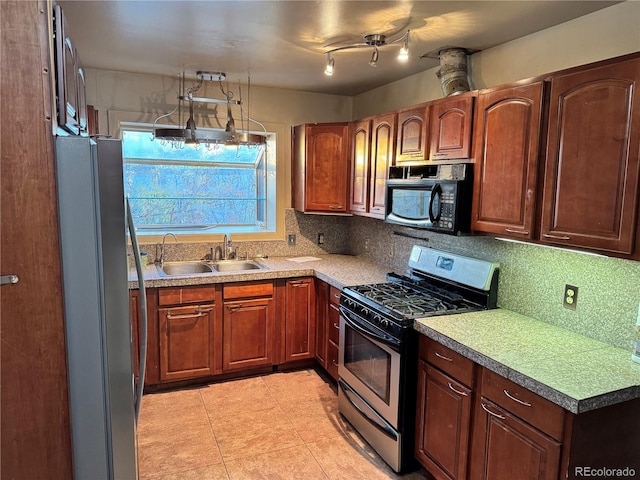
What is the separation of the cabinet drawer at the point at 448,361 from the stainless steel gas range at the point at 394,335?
0.10m

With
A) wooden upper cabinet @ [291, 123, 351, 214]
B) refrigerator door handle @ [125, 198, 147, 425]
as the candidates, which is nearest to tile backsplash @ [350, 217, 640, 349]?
wooden upper cabinet @ [291, 123, 351, 214]

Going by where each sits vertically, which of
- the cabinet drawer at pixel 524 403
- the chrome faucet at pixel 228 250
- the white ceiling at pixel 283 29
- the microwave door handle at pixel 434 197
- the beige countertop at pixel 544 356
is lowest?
the cabinet drawer at pixel 524 403

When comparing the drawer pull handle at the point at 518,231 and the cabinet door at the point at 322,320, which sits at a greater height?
the drawer pull handle at the point at 518,231

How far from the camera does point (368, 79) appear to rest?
11.9 feet

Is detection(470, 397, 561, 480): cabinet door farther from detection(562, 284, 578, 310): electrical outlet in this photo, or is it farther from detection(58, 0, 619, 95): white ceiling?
detection(58, 0, 619, 95): white ceiling

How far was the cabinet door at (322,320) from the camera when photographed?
360 centimetres

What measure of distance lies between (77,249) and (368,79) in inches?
116

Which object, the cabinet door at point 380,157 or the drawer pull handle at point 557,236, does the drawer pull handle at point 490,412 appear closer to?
the drawer pull handle at point 557,236

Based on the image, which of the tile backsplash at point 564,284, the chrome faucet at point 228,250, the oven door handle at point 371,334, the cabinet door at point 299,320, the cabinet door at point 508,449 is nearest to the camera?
the cabinet door at point 508,449

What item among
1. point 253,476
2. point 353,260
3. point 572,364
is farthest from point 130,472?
point 353,260

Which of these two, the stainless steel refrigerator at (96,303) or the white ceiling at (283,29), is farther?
the white ceiling at (283,29)

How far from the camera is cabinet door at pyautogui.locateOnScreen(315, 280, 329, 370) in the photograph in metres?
3.60

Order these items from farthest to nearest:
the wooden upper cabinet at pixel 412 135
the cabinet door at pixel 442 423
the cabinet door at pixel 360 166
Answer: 1. the cabinet door at pixel 360 166
2. the wooden upper cabinet at pixel 412 135
3. the cabinet door at pixel 442 423

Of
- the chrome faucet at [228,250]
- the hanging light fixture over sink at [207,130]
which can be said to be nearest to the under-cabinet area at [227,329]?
the chrome faucet at [228,250]
